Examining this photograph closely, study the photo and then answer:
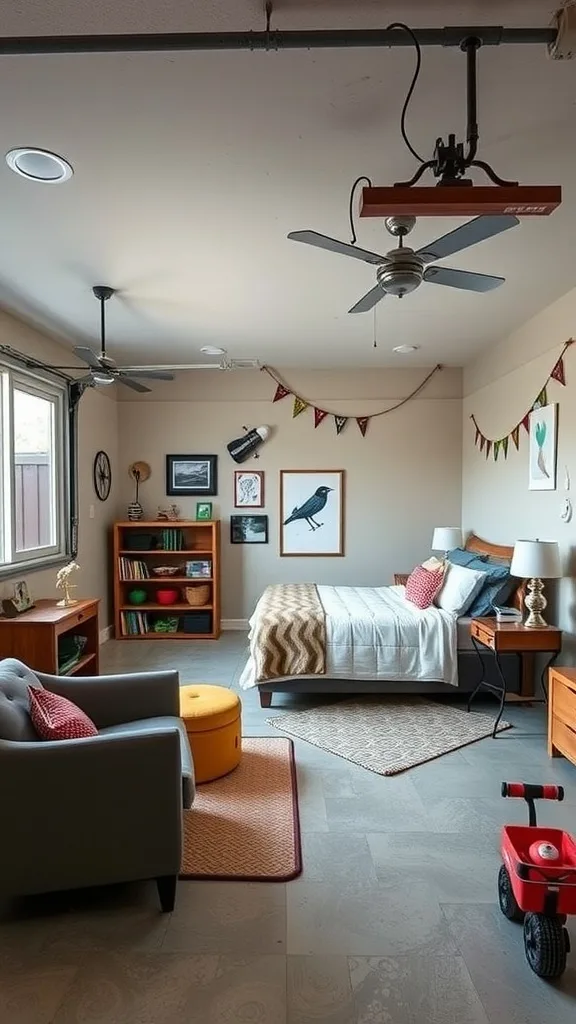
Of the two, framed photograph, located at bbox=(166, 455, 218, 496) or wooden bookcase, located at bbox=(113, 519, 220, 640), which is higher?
framed photograph, located at bbox=(166, 455, 218, 496)

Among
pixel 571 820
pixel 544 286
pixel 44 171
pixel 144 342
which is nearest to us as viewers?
pixel 44 171

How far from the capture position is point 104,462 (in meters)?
5.67

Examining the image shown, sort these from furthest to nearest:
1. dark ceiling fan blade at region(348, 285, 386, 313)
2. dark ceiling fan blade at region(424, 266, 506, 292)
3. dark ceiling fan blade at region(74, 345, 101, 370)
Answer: dark ceiling fan blade at region(74, 345, 101, 370) → dark ceiling fan blade at region(348, 285, 386, 313) → dark ceiling fan blade at region(424, 266, 506, 292)

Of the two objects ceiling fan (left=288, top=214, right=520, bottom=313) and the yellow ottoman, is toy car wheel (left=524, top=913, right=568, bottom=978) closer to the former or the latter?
the yellow ottoman

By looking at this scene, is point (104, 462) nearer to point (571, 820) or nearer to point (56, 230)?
point (56, 230)

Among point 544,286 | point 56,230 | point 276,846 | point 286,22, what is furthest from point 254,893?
point 544,286

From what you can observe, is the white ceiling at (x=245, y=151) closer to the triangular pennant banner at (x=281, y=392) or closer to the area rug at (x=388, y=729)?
the triangular pennant banner at (x=281, y=392)

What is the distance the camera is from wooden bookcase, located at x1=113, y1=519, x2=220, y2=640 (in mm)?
5652

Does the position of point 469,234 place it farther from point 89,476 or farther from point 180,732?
point 89,476

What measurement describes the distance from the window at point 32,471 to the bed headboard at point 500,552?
3.57 metres

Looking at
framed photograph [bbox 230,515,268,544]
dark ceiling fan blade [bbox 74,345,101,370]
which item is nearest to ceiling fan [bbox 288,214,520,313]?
dark ceiling fan blade [bbox 74,345,101,370]

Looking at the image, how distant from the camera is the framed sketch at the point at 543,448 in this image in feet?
12.6

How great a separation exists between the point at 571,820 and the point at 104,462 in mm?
4879

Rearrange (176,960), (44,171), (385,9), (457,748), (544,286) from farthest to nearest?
(544,286), (457,748), (44,171), (176,960), (385,9)
